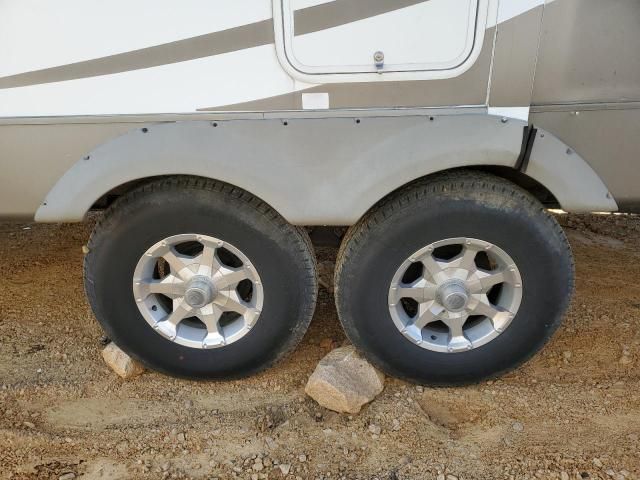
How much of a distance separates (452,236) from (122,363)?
1844 mm

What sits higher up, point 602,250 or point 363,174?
point 363,174

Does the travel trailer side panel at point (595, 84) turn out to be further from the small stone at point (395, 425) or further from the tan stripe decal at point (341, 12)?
the small stone at point (395, 425)

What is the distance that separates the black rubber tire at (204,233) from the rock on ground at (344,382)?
217 millimetres

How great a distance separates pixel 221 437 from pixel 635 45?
2568 mm

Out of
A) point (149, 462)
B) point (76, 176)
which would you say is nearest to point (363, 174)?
point (76, 176)

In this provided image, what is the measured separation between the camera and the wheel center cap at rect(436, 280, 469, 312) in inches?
107

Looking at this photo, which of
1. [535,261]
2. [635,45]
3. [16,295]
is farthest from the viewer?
[16,295]

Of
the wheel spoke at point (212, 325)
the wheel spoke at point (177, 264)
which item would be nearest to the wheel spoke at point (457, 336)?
the wheel spoke at point (212, 325)

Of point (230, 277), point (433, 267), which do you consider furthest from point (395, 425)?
point (230, 277)

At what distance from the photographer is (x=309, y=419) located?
9.11 ft

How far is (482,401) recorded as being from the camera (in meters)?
2.85

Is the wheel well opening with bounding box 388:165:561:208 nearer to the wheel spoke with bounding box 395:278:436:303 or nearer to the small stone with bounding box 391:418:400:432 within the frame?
the wheel spoke with bounding box 395:278:436:303

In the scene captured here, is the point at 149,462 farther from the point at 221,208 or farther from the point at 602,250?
the point at 602,250

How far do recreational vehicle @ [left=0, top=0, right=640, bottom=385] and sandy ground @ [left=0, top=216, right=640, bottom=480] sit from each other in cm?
47
